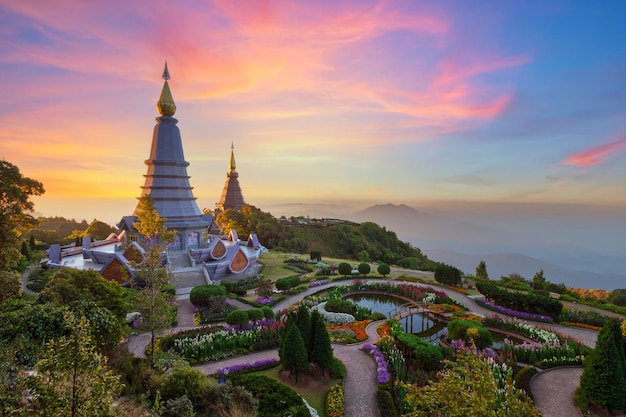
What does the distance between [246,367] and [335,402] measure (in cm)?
480

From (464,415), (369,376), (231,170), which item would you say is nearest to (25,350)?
(369,376)

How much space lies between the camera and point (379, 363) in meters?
14.5

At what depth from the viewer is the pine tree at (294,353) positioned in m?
13.1

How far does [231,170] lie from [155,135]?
1276 inches

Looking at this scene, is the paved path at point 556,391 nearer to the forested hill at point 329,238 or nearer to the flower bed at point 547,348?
the flower bed at point 547,348

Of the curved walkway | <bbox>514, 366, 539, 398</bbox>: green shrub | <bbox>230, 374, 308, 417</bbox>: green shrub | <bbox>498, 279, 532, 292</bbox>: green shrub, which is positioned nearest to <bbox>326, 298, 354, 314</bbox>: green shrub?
the curved walkway

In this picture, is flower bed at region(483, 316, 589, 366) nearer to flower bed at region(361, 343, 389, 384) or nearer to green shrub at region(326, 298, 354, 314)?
flower bed at region(361, 343, 389, 384)

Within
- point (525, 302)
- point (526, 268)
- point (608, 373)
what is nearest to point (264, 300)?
point (525, 302)

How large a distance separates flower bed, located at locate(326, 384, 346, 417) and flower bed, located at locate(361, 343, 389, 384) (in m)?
1.93

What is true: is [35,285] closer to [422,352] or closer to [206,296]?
[206,296]

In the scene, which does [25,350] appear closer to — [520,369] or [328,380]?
[328,380]

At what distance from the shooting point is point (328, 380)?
13.5 metres

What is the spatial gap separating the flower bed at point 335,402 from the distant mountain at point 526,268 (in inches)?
4974

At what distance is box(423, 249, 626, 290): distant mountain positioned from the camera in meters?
139
